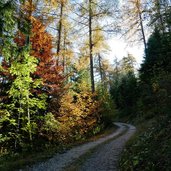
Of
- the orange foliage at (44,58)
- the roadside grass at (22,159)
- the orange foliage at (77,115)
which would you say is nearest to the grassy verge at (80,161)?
the roadside grass at (22,159)

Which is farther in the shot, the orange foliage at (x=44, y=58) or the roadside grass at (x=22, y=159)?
the orange foliage at (x=44, y=58)

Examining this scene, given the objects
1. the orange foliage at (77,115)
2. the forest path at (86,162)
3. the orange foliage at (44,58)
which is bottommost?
the forest path at (86,162)

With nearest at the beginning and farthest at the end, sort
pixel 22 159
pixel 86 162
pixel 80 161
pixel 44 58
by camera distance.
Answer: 1. pixel 86 162
2. pixel 80 161
3. pixel 22 159
4. pixel 44 58

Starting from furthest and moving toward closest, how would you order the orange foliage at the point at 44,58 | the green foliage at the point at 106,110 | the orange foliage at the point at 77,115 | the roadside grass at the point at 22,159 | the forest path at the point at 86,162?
the green foliage at the point at 106,110 < the orange foliage at the point at 77,115 < the orange foliage at the point at 44,58 < the roadside grass at the point at 22,159 < the forest path at the point at 86,162

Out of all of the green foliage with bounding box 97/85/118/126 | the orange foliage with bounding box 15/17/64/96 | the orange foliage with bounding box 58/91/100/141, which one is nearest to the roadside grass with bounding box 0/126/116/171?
the orange foliage with bounding box 58/91/100/141

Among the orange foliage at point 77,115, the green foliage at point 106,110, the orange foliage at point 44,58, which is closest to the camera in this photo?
the orange foliage at point 44,58

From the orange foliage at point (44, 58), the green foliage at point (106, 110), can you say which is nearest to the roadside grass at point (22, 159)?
the orange foliage at point (44, 58)

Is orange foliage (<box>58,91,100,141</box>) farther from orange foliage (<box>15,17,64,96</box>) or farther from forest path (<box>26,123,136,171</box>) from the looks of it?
forest path (<box>26,123,136,171</box>)

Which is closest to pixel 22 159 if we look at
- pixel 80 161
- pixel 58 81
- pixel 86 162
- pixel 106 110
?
pixel 80 161

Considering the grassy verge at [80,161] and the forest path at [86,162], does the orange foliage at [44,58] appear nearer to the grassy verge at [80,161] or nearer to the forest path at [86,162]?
the forest path at [86,162]

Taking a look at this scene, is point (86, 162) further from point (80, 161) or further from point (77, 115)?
point (77, 115)

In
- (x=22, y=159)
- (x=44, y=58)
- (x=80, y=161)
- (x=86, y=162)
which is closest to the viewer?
(x=86, y=162)

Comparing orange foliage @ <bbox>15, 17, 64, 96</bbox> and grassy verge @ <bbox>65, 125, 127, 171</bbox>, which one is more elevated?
orange foliage @ <bbox>15, 17, 64, 96</bbox>

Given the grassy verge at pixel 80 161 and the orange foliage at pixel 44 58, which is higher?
the orange foliage at pixel 44 58
